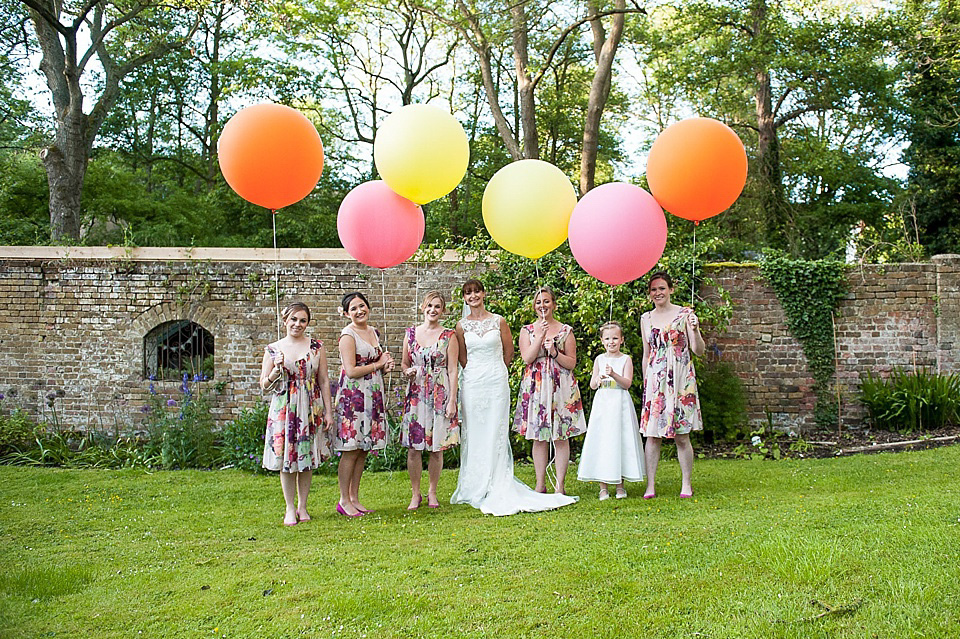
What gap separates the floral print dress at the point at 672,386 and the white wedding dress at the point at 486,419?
0.87m

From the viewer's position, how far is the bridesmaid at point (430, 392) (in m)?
5.25

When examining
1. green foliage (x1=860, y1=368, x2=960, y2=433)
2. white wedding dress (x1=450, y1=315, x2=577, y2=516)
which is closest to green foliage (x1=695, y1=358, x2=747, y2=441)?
green foliage (x1=860, y1=368, x2=960, y2=433)

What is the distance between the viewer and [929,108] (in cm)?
1484

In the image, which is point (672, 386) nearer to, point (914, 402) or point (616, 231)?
point (616, 231)

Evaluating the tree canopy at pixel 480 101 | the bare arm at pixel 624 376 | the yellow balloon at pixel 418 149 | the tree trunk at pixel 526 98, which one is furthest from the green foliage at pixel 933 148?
the yellow balloon at pixel 418 149

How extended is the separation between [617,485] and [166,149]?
49.3 ft

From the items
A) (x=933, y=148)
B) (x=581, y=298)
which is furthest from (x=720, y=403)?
(x=933, y=148)

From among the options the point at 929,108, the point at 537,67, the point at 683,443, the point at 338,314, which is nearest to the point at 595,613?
the point at 683,443

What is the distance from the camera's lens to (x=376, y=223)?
16.0ft

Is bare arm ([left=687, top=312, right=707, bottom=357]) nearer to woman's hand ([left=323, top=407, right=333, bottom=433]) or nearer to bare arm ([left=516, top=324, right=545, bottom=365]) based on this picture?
bare arm ([left=516, top=324, right=545, bottom=365])

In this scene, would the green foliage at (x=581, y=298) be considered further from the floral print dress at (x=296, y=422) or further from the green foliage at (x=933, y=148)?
the green foliage at (x=933, y=148)

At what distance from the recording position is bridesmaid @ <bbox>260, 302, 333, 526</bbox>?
4793 millimetres

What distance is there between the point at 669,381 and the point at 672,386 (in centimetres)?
4

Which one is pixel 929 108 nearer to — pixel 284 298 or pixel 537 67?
pixel 537 67
